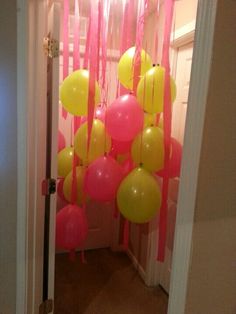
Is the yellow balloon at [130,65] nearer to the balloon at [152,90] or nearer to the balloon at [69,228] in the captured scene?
the balloon at [152,90]

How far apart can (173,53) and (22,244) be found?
167 cm

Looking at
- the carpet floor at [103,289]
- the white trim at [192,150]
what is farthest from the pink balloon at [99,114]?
the carpet floor at [103,289]

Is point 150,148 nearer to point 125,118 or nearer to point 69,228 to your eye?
point 125,118

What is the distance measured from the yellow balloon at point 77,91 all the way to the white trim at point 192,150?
883 mm

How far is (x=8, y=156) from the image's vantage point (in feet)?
4.29

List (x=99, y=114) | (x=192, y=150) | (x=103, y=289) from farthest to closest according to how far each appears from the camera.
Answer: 1. (x=103, y=289)
2. (x=99, y=114)
3. (x=192, y=150)

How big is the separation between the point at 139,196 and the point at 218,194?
689mm

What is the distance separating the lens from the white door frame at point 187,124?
0.67 m

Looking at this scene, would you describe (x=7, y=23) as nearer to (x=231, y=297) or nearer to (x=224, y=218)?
(x=224, y=218)

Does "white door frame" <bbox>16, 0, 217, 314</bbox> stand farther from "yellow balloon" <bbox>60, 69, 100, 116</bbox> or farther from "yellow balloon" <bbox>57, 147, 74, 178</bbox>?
"yellow balloon" <bbox>57, 147, 74, 178</bbox>

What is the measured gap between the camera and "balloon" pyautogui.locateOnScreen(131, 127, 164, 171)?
1.43 m

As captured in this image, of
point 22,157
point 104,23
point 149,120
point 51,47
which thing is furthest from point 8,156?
point 104,23

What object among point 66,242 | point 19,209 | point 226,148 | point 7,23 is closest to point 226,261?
point 226,148

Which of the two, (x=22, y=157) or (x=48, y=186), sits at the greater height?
(x=22, y=157)
